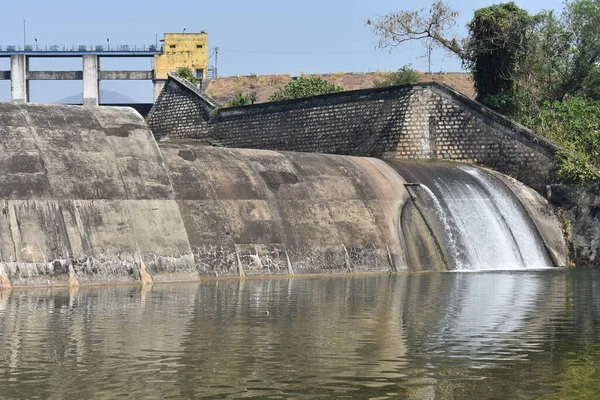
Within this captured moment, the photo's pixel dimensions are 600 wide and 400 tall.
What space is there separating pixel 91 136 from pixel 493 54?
21.0 metres

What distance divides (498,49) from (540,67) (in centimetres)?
351

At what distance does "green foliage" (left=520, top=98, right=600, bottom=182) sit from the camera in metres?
36.7

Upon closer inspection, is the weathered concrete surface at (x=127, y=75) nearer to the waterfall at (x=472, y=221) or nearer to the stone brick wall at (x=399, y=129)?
the stone brick wall at (x=399, y=129)

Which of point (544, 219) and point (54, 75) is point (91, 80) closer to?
point (54, 75)

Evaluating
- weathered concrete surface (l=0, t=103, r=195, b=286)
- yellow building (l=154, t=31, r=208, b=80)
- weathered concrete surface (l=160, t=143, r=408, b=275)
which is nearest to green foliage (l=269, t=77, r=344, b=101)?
weathered concrete surface (l=160, t=143, r=408, b=275)

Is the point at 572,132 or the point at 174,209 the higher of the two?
the point at 572,132

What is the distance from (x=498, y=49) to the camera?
144 feet

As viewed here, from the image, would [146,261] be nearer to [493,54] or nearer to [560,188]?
[560,188]

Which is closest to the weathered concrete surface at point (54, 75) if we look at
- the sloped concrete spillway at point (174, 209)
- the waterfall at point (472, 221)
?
the waterfall at point (472, 221)

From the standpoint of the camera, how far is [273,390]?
1126 centimetres

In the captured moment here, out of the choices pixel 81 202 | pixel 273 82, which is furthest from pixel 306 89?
pixel 81 202

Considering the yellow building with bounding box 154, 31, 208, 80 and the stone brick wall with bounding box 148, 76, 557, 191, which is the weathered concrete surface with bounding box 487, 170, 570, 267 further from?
the yellow building with bounding box 154, 31, 208, 80

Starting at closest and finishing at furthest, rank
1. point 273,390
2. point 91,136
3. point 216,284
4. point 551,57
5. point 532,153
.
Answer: point 273,390
point 216,284
point 91,136
point 532,153
point 551,57

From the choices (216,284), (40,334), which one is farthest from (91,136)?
(40,334)
